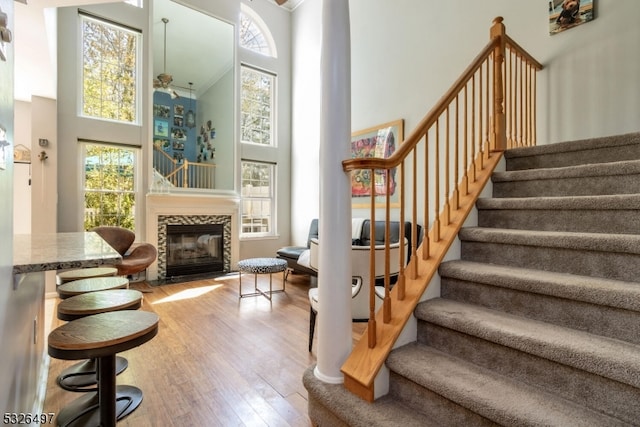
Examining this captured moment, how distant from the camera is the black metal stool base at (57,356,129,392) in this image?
208 centimetres

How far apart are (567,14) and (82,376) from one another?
509 centimetres

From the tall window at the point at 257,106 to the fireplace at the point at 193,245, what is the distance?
1.85 metres

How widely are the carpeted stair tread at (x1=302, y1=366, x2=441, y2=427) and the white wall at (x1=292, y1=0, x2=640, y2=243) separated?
9.81ft

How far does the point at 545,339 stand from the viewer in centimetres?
122

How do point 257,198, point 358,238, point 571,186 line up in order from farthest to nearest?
point 257,198 → point 358,238 → point 571,186

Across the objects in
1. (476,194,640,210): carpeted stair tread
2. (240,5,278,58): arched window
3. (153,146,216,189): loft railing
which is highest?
(240,5,278,58): arched window

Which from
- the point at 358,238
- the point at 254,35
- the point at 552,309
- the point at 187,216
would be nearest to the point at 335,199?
the point at 552,309

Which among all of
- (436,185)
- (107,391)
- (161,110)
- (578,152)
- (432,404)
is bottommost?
(107,391)

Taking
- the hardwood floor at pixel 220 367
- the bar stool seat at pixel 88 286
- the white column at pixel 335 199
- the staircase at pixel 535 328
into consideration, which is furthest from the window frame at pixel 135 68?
the staircase at pixel 535 328

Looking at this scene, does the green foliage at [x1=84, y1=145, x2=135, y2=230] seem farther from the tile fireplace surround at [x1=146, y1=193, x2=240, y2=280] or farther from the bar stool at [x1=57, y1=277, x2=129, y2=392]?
the bar stool at [x1=57, y1=277, x2=129, y2=392]

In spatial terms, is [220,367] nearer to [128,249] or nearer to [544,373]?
[544,373]

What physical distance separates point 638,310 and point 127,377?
287cm

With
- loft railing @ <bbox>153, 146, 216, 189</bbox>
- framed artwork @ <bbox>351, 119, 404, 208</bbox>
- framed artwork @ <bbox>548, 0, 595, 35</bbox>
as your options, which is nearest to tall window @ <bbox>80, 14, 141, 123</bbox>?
loft railing @ <bbox>153, 146, 216, 189</bbox>

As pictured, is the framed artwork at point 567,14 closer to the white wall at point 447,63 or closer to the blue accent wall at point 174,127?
the white wall at point 447,63
